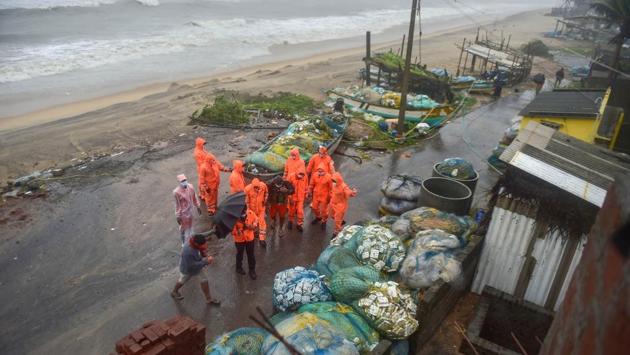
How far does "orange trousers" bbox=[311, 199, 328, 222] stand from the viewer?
A: 28.3 feet

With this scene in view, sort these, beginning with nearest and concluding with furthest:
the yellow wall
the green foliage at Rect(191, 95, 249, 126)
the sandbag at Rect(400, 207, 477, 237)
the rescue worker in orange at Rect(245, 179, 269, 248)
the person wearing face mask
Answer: the sandbag at Rect(400, 207, 477, 237) → the person wearing face mask → the rescue worker in orange at Rect(245, 179, 269, 248) → the yellow wall → the green foliage at Rect(191, 95, 249, 126)

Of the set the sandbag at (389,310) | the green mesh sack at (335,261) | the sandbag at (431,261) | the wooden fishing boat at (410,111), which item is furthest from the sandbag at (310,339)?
the wooden fishing boat at (410,111)

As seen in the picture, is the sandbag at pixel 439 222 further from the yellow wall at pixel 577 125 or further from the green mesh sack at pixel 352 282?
the yellow wall at pixel 577 125

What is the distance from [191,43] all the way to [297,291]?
Answer: 1187 inches

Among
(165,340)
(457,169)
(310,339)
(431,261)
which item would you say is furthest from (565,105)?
(165,340)

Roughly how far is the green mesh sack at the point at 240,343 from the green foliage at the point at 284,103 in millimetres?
11407

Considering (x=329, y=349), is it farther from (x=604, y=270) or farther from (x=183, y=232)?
(x=183, y=232)

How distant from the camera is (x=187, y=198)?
24.1 feet

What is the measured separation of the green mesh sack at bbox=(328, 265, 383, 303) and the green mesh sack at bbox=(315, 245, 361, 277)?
0.32 metres

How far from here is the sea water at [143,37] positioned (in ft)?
72.0

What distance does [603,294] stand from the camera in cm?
131

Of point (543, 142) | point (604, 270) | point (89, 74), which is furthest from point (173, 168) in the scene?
point (89, 74)

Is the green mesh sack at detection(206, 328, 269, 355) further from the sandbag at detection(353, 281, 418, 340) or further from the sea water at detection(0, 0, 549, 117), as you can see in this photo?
the sea water at detection(0, 0, 549, 117)

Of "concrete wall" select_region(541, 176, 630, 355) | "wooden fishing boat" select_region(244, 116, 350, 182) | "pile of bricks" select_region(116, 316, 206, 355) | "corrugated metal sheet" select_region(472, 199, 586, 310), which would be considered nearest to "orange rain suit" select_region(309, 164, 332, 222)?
"wooden fishing boat" select_region(244, 116, 350, 182)
